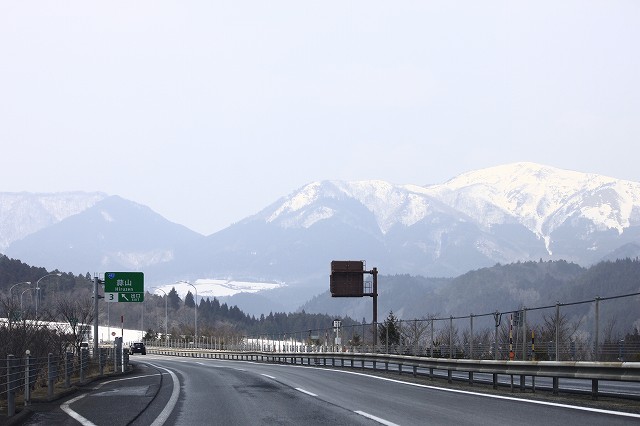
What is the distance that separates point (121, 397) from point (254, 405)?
4699mm

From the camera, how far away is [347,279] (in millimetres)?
89625

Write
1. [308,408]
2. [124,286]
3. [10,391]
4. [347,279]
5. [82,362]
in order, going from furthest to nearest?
[347,279] < [124,286] < [82,362] < [308,408] < [10,391]

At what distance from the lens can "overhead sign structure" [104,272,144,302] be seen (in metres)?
58.0

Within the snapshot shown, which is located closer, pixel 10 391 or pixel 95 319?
pixel 10 391

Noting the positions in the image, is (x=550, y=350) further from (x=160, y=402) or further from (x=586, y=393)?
(x=160, y=402)

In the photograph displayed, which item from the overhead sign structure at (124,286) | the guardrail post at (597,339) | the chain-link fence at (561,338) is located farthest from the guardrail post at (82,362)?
the overhead sign structure at (124,286)

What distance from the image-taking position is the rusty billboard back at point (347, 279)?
8900 cm

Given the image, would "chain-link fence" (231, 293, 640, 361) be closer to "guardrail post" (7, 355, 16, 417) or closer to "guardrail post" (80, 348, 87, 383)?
"guardrail post" (80, 348, 87, 383)

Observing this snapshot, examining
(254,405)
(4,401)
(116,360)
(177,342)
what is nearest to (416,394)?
(254,405)

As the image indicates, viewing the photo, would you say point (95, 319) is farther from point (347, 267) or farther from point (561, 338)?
point (347, 267)

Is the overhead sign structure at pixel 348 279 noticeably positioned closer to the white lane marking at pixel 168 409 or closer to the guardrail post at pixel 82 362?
the guardrail post at pixel 82 362

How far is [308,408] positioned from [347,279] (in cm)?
7047

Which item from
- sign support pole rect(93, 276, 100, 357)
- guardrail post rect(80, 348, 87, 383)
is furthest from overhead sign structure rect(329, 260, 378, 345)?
guardrail post rect(80, 348, 87, 383)

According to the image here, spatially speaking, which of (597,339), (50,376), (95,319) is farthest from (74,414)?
(95,319)
